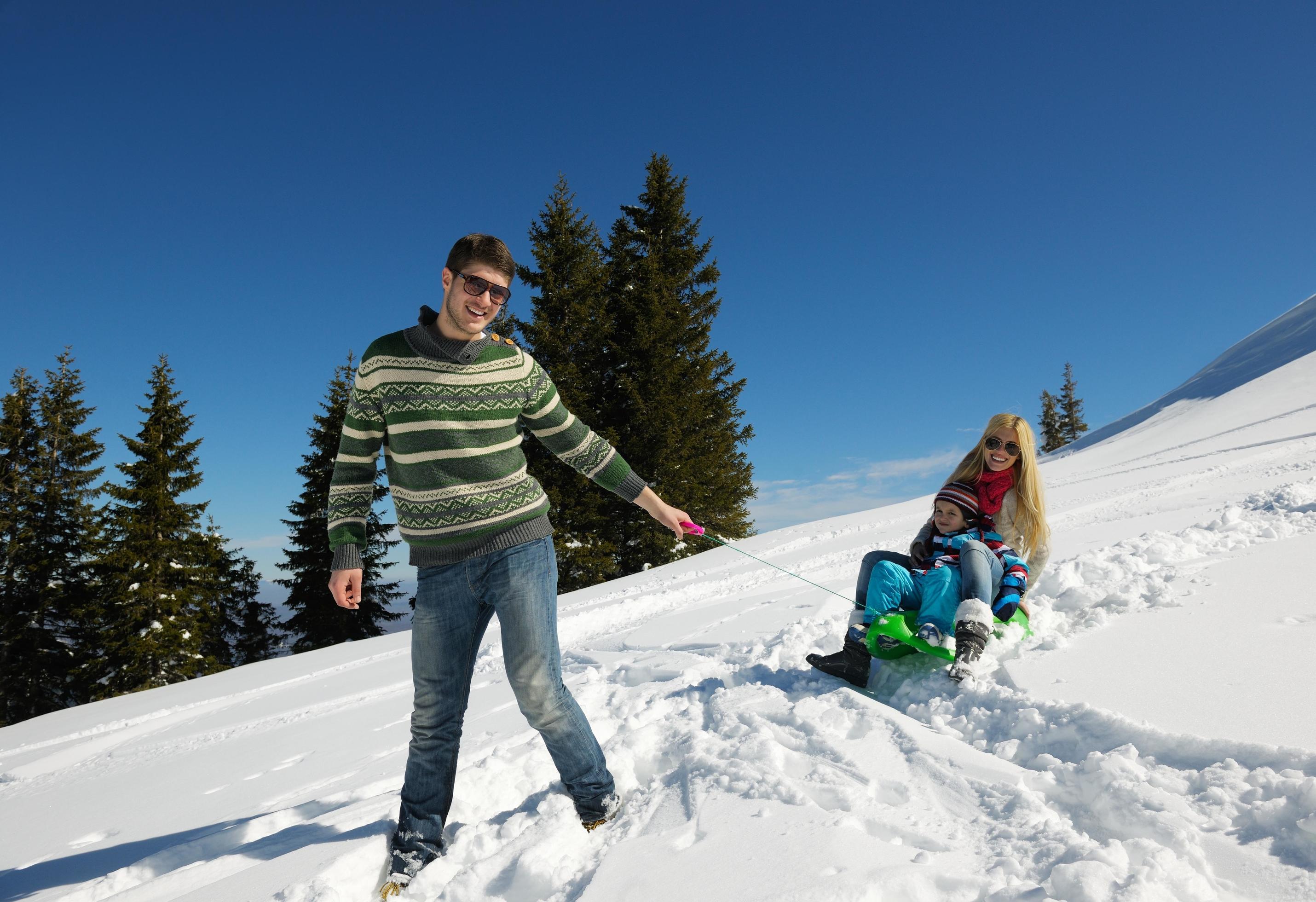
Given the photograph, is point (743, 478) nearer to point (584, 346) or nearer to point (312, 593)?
point (584, 346)

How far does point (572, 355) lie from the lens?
56.5ft

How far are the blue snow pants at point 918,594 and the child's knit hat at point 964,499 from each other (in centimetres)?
43

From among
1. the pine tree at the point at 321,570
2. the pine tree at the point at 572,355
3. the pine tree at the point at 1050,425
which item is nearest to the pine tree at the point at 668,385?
the pine tree at the point at 572,355

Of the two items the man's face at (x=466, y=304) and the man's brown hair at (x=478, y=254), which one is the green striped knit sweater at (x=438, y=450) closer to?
the man's face at (x=466, y=304)

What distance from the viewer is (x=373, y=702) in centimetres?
534

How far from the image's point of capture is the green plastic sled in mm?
3318

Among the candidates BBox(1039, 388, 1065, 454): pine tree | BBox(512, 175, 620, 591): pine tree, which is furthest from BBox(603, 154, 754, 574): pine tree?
BBox(1039, 388, 1065, 454): pine tree

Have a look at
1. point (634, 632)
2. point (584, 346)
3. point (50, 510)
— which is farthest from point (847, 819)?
point (50, 510)

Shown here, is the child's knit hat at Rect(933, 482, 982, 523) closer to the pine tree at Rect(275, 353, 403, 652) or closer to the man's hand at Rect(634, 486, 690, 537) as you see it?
the man's hand at Rect(634, 486, 690, 537)

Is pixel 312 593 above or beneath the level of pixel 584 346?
beneath

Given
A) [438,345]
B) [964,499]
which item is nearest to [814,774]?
[438,345]

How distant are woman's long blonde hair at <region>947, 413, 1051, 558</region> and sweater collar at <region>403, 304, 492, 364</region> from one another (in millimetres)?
3096

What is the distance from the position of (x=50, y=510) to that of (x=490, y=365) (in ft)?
71.7

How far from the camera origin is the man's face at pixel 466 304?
84.7 inches
